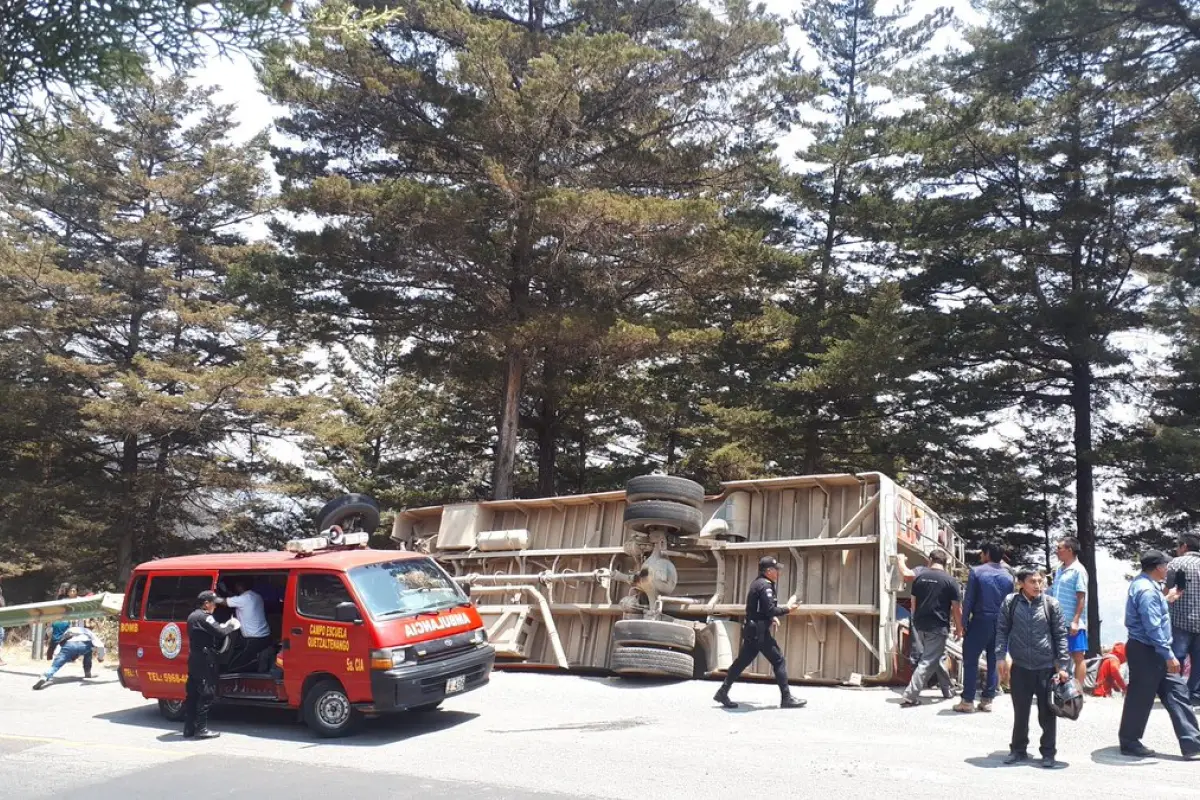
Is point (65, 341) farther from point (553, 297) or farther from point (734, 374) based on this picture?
point (734, 374)

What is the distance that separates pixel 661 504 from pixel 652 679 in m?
2.27

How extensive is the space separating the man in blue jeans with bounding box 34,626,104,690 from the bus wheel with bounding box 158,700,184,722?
4919 millimetres

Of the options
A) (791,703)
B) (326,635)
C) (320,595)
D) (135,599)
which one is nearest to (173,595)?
(135,599)

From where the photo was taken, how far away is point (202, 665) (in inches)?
448

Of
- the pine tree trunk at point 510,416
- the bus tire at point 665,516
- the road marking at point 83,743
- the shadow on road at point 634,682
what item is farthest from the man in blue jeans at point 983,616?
the pine tree trunk at point 510,416

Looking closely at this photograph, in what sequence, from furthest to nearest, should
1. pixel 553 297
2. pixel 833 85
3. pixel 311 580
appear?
pixel 833 85 < pixel 553 297 < pixel 311 580

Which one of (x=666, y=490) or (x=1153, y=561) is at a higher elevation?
(x=666, y=490)

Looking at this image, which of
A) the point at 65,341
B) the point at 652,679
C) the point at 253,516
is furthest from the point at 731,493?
the point at 65,341

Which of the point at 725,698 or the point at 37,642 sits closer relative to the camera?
the point at 725,698

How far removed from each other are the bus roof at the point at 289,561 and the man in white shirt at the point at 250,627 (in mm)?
365

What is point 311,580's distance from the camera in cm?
1157

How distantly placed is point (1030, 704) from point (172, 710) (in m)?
9.60

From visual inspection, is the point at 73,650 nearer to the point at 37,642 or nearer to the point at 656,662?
the point at 37,642

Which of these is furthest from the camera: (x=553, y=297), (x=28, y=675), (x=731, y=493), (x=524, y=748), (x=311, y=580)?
(x=553, y=297)
